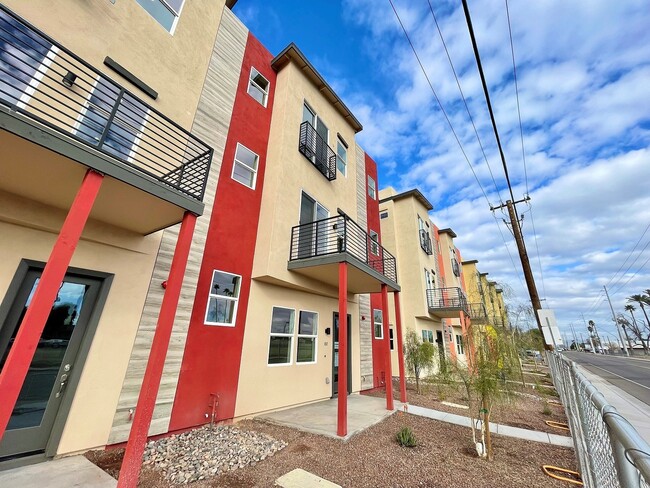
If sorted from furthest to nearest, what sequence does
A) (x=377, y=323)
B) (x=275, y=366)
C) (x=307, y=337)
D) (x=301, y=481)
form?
(x=377, y=323)
(x=307, y=337)
(x=275, y=366)
(x=301, y=481)

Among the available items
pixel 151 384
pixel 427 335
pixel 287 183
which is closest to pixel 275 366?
pixel 151 384

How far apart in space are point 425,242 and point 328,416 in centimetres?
1500

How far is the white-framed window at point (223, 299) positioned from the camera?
6.41 m

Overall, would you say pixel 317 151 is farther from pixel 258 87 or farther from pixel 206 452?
pixel 206 452

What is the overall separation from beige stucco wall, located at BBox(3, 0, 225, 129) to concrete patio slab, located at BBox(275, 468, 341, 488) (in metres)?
7.41

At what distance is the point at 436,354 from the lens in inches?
457

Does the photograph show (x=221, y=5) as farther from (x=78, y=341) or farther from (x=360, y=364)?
(x=360, y=364)

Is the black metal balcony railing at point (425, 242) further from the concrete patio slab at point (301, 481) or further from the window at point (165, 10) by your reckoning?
the window at point (165, 10)

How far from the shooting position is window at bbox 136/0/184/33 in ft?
20.7

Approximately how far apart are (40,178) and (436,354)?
13.1 m

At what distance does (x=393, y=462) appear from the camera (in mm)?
4555

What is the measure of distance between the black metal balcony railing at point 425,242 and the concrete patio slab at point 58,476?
1790 centimetres

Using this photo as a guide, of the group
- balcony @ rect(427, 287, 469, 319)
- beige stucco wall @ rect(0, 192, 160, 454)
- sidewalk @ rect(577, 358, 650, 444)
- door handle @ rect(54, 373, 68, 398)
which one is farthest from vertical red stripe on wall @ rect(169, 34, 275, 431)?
balcony @ rect(427, 287, 469, 319)

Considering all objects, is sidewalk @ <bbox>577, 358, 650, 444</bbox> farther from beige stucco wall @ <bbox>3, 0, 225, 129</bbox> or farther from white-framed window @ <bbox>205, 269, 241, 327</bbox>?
beige stucco wall @ <bbox>3, 0, 225, 129</bbox>
